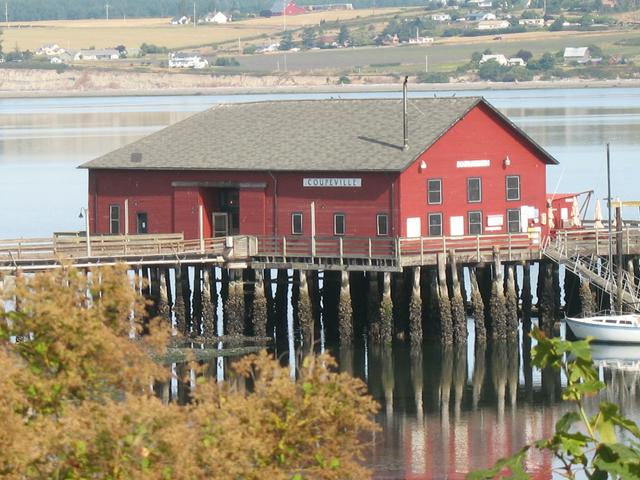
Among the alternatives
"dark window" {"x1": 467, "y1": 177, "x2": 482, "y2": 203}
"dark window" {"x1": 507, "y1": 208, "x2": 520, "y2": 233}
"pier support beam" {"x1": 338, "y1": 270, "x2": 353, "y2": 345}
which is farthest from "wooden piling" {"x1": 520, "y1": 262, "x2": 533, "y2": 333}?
"pier support beam" {"x1": 338, "y1": 270, "x2": 353, "y2": 345}

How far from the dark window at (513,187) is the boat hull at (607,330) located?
16.0ft

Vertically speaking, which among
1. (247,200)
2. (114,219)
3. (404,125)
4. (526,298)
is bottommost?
(526,298)

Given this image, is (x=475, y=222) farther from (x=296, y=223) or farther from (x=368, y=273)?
(x=296, y=223)

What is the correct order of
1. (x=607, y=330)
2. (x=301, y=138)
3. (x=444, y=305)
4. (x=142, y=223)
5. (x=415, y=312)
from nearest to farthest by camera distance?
(x=444, y=305), (x=415, y=312), (x=607, y=330), (x=301, y=138), (x=142, y=223)

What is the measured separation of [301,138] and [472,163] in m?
5.55

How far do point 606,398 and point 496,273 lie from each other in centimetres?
822

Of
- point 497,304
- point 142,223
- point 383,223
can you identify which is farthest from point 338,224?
point 142,223

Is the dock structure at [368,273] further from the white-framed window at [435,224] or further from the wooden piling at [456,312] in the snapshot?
the white-framed window at [435,224]

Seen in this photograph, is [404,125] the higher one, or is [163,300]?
[404,125]

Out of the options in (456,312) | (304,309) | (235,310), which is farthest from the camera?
(235,310)

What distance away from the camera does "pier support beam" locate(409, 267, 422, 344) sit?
163 feet

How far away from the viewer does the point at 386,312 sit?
4981cm

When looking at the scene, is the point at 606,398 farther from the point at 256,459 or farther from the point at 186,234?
the point at 256,459

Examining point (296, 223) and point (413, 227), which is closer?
point (413, 227)
